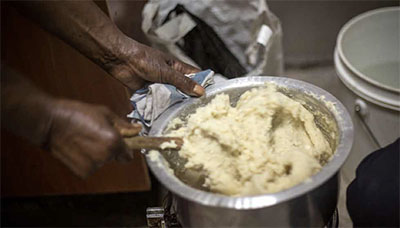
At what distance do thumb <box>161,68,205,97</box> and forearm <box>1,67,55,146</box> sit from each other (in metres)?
0.24

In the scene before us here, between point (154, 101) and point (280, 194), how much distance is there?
314mm

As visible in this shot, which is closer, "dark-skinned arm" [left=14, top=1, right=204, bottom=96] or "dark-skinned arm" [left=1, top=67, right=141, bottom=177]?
"dark-skinned arm" [left=1, top=67, right=141, bottom=177]

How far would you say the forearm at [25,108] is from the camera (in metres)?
0.70

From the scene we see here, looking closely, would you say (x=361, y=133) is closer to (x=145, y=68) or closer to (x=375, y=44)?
(x=375, y=44)

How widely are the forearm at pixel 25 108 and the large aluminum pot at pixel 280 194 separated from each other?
180mm

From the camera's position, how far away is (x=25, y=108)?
0.71 meters

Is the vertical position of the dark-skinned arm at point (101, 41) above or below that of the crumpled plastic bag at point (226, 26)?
above

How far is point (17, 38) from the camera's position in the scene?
1145 millimetres

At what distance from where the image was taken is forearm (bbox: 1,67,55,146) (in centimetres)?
70

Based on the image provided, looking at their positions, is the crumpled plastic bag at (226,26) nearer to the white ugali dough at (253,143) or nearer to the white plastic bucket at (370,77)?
the white plastic bucket at (370,77)

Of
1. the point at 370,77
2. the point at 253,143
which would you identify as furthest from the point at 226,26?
the point at 253,143

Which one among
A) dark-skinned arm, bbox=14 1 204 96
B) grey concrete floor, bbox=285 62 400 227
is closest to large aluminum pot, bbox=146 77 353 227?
dark-skinned arm, bbox=14 1 204 96

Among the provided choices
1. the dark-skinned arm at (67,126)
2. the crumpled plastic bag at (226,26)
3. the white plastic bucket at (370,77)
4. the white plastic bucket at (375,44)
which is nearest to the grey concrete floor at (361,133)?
the white plastic bucket at (370,77)

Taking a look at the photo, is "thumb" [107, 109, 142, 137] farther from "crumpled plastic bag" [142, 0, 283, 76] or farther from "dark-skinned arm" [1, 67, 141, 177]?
"crumpled plastic bag" [142, 0, 283, 76]
